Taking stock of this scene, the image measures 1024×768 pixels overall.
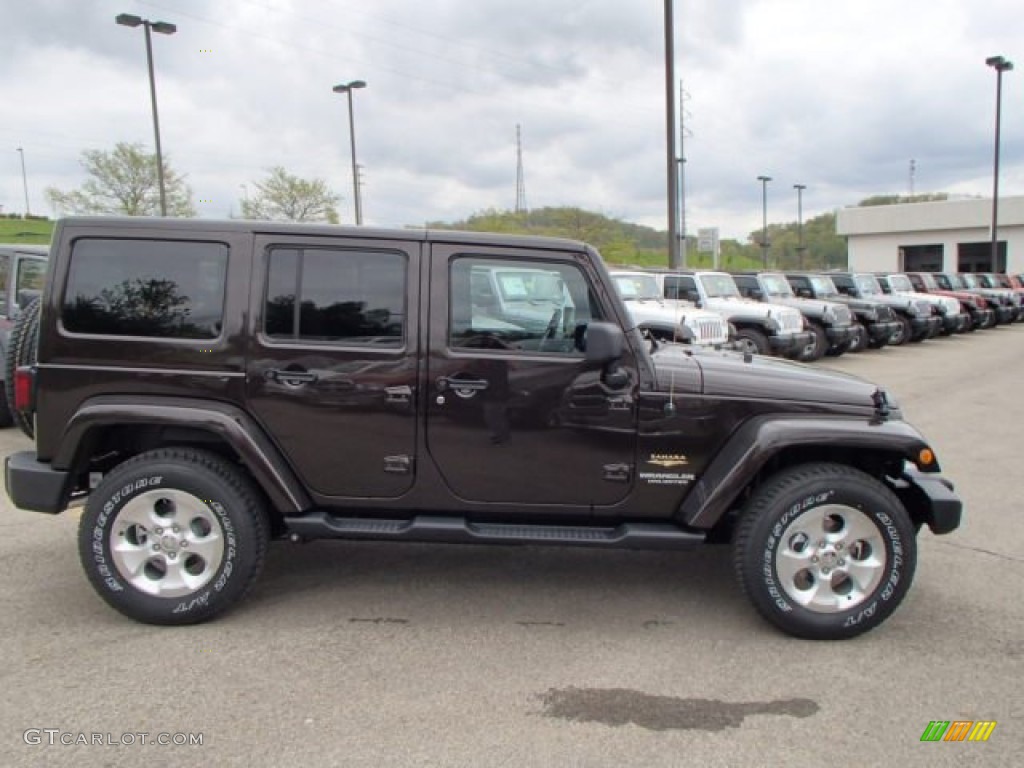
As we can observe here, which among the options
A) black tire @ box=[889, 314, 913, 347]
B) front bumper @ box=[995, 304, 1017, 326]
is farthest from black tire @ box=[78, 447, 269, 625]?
front bumper @ box=[995, 304, 1017, 326]

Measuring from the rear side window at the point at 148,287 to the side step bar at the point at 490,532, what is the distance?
1.05m

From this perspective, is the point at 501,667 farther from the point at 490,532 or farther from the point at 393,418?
the point at 393,418

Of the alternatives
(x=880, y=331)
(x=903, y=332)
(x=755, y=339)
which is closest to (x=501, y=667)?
(x=755, y=339)

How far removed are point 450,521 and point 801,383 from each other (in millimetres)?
1811

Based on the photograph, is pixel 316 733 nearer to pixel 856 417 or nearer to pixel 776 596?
pixel 776 596

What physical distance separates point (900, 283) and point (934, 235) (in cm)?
3194

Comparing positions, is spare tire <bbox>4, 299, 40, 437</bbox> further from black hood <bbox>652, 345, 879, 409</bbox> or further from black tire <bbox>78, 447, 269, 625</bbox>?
black hood <bbox>652, 345, 879, 409</bbox>

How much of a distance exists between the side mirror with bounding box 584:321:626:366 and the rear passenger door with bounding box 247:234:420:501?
0.82 meters

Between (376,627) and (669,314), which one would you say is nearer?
(376,627)

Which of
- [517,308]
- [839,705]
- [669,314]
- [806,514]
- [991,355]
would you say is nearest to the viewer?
[839,705]

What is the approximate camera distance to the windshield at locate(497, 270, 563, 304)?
3.85 metres

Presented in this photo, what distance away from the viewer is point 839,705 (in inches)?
123

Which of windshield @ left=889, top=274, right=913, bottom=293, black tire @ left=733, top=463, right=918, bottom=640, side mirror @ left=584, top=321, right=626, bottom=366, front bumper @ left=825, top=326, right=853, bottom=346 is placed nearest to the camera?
side mirror @ left=584, top=321, right=626, bottom=366

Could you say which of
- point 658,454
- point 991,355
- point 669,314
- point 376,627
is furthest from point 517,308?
point 991,355
